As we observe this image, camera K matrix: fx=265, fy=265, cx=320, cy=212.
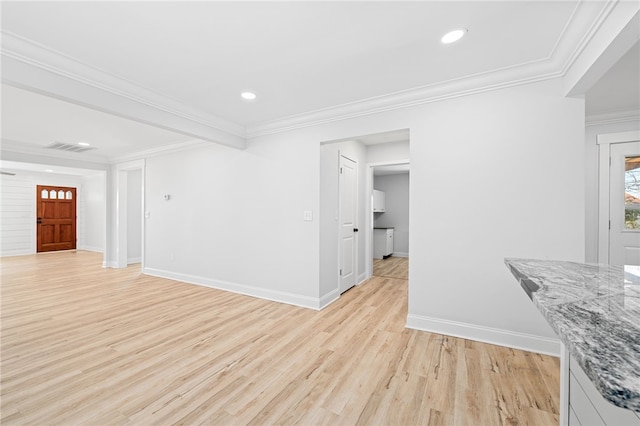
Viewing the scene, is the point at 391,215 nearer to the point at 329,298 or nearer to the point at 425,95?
the point at 329,298

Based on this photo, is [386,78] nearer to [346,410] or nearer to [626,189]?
[346,410]

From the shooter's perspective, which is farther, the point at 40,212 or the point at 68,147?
the point at 40,212

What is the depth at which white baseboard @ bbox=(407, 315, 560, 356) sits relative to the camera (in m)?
2.31

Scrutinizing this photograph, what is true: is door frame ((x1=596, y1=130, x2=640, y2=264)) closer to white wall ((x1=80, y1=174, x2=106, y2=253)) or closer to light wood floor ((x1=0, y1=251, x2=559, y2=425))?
light wood floor ((x1=0, y1=251, x2=559, y2=425))

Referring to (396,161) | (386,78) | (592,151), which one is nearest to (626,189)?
(592,151)

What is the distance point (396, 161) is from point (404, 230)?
364cm

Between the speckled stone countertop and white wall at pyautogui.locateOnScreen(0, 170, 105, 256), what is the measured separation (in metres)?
11.0

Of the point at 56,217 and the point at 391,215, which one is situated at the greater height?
the point at 391,215

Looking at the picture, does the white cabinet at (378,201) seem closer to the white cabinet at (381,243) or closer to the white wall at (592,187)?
the white cabinet at (381,243)

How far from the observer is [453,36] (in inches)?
77.5

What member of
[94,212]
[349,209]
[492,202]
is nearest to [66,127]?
[349,209]

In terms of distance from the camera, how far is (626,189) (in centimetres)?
326

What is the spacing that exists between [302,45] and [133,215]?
637 cm

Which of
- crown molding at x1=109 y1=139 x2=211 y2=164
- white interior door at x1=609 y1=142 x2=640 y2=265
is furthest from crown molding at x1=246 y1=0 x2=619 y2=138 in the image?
white interior door at x1=609 y1=142 x2=640 y2=265
